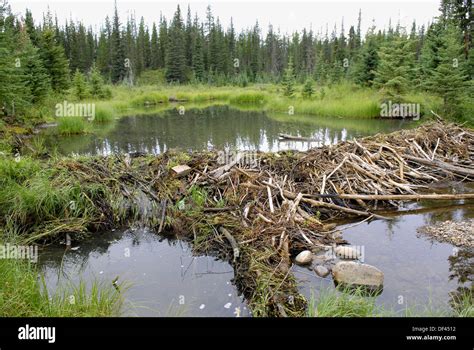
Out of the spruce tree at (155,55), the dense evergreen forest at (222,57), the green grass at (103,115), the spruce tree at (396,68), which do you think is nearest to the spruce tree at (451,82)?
the dense evergreen forest at (222,57)

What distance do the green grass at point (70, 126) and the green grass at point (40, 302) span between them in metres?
15.0

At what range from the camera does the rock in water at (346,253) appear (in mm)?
6254

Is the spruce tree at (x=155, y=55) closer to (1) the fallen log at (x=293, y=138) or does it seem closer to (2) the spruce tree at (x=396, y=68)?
(2) the spruce tree at (x=396, y=68)

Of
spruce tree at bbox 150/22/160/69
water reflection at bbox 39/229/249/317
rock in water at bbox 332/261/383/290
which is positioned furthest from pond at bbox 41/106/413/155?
spruce tree at bbox 150/22/160/69

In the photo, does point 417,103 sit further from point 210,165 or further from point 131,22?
point 131,22

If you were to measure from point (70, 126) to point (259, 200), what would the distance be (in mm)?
13594

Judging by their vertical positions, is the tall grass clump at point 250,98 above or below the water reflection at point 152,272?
above

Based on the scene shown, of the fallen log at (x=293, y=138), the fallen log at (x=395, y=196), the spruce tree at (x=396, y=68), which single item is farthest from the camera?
the spruce tree at (x=396, y=68)

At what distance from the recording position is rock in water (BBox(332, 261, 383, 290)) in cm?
531

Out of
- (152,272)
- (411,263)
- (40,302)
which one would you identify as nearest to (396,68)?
(411,263)

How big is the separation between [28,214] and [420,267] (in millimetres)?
6486

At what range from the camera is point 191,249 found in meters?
6.69

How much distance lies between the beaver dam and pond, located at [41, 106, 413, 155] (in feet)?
13.1

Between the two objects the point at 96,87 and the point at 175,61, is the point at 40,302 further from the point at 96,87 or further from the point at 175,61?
the point at 175,61
